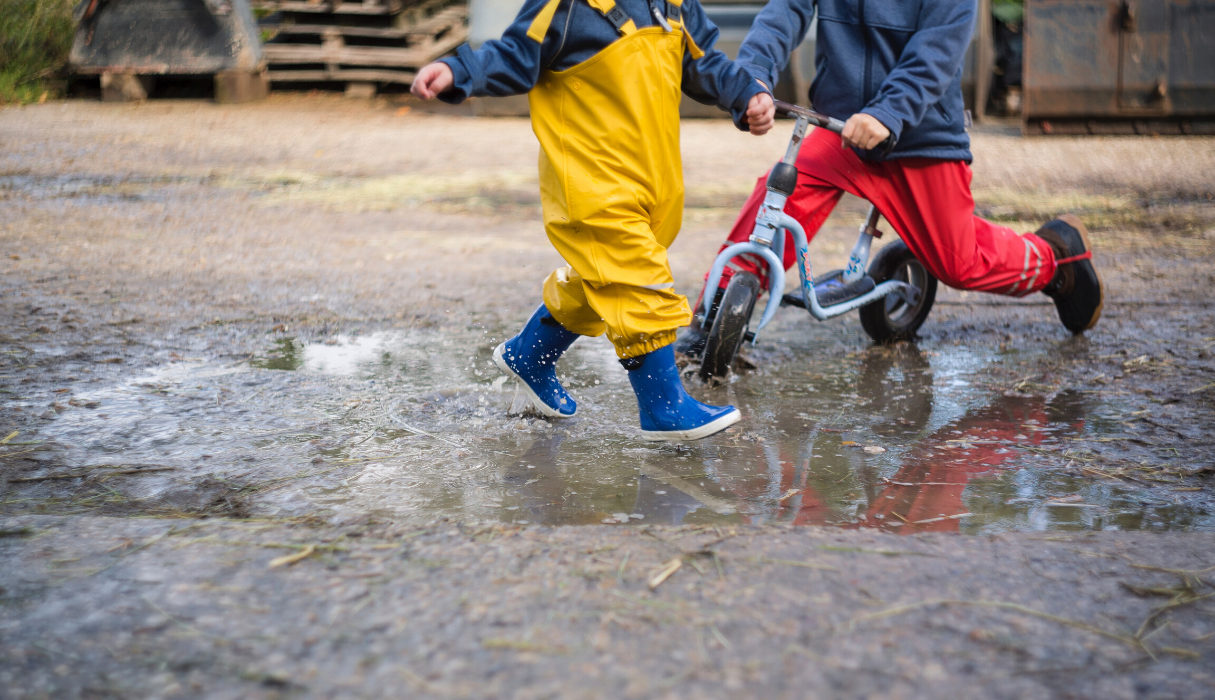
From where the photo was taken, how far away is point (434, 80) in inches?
96.5

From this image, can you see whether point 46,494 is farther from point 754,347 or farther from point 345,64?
point 345,64

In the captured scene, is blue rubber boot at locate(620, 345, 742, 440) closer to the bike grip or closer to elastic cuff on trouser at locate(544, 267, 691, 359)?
elastic cuff on trouser at locate(544, 267, 691, 359)

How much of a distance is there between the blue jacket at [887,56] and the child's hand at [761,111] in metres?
0.37

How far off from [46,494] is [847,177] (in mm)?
2597

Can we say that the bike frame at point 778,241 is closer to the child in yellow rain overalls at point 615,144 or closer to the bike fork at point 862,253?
the bike fork at point 862,253

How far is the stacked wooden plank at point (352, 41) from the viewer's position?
45.1 feet

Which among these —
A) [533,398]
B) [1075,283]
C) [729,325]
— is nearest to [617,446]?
[533,398]

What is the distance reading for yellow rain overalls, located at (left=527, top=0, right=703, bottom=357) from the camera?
2.57m

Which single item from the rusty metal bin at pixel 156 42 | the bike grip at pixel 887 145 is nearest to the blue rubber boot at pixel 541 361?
the bike grip at pixel 887 145

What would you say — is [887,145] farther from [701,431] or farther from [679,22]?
[701,431]

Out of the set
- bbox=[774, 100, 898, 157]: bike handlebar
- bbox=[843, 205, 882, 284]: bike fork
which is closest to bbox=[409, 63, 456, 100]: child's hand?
bbox=[774, 100, 898, 157]: bike handlebar

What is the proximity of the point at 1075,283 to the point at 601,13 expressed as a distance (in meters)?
2.36

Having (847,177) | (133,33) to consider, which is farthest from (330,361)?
(133,33)

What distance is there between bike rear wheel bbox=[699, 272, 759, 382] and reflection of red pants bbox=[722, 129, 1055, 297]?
0.32 ft
